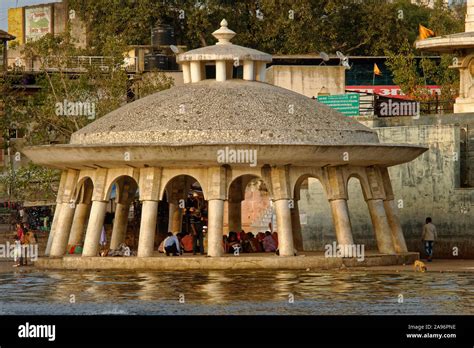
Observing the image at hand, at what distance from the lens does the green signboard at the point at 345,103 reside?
2542 inches

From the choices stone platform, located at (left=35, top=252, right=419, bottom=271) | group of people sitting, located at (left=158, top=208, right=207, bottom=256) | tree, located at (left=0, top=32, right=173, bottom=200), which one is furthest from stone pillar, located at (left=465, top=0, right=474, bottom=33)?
stone platform, located at (left=35, top=252, right=419, bottom=271)

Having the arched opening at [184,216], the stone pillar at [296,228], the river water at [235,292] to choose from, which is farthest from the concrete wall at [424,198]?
the river water at [235,292]

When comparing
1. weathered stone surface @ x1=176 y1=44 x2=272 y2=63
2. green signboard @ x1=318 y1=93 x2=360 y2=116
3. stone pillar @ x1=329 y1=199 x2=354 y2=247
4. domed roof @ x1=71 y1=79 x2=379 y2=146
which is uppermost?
weathered stone surface @ x1=176 y1=44 x2=272 y2=63

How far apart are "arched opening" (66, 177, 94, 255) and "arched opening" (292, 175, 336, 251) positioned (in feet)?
29.0

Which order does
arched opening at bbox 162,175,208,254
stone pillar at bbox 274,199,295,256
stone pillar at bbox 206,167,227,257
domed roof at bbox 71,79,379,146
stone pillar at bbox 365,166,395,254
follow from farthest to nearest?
arched opening at bbox 162,175,208,254
stone pillar at bbox 365,166,395,254
stone pillar at bbox 274,199,295,256
stone pillar at bbox 206,167,227,257
domed roof at bbox 71,79,379,146

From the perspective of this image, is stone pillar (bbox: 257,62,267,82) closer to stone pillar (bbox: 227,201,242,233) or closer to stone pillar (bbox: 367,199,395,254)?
stone pillar (bbox: 227,201,242,233)

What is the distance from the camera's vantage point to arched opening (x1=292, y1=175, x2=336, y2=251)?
57.3 meters

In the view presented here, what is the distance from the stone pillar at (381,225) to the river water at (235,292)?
163 inches

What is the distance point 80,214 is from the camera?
169ft

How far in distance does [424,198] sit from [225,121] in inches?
449

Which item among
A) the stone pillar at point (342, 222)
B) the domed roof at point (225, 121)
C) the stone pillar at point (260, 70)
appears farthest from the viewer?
the stone pillar at point (260, 70)

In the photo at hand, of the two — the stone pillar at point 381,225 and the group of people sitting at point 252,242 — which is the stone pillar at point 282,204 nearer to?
the stone pillar at point 381,225

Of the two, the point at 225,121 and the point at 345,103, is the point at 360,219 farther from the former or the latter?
the point at 225,121
